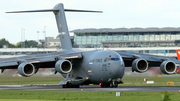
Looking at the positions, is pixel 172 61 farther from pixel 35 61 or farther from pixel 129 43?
pixel 129 43

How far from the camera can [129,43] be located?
118062 millimetres

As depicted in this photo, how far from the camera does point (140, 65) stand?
32594 mm

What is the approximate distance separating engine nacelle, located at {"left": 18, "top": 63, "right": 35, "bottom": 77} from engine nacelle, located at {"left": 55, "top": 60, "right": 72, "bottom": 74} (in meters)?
2.18

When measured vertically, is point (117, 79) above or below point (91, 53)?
below

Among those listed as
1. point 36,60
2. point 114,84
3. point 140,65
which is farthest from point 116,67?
point 36,60

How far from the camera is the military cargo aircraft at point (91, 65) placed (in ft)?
98.3

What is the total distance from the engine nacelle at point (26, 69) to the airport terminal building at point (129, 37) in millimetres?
83205

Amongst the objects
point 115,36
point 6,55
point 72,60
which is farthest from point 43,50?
point 72,60

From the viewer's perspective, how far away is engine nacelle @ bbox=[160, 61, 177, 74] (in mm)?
32125

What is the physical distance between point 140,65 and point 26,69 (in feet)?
32.9

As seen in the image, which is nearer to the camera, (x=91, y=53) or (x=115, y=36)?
(x=91, y=53)

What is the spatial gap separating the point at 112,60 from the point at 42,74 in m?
22.3

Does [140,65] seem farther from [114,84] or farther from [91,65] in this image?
[91,65]

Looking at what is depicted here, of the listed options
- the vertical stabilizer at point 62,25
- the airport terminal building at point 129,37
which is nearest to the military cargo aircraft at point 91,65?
the vertical stabilizer at point 62,25
